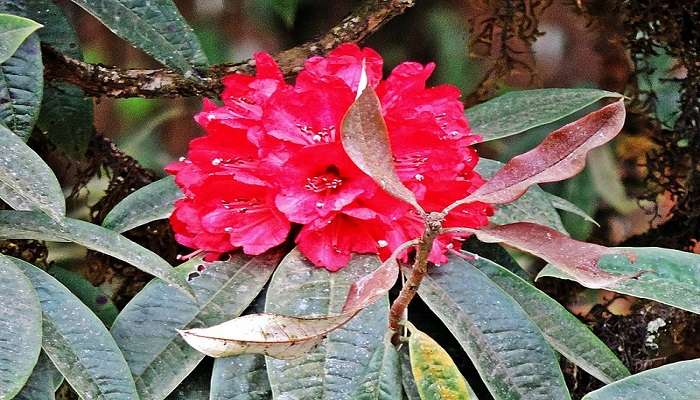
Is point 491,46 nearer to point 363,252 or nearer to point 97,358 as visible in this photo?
point 363,252

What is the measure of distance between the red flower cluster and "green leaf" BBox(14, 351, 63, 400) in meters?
0.14

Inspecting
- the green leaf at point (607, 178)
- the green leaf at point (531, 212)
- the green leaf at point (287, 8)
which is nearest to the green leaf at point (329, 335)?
the green leaf at point (531, 212)

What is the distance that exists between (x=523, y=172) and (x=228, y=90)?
0.30m

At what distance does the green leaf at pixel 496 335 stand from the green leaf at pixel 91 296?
349 mm

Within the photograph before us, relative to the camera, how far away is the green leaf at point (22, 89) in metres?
0.75

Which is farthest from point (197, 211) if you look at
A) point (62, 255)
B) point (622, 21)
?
point (622, 21)

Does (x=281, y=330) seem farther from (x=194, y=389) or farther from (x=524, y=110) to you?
(x=524, y=110)

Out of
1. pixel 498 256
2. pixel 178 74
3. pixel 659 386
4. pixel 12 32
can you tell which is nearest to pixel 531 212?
pixel 498 256

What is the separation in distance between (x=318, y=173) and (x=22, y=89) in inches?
11.4

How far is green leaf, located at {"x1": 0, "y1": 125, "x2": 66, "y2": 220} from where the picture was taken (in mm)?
581

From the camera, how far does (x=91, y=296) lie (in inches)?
34.1

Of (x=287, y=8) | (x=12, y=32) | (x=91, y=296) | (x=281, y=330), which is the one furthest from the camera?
(x=287, y=8)

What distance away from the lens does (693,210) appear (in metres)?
1.16

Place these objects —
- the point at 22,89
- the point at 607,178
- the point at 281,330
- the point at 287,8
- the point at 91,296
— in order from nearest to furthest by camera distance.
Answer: the point at 281,330
the point at 22,89
the point at 91,296
the point at 287,8
the point at 607,178
